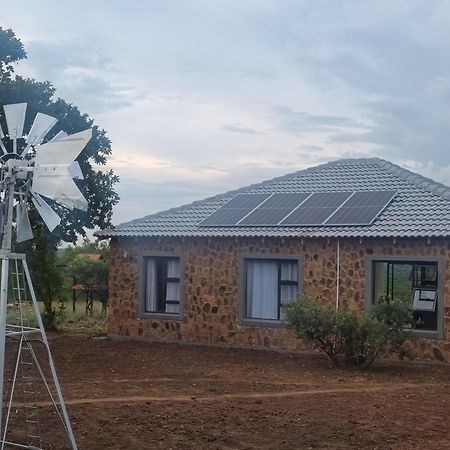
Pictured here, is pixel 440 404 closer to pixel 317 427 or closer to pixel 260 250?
pixel 317 427

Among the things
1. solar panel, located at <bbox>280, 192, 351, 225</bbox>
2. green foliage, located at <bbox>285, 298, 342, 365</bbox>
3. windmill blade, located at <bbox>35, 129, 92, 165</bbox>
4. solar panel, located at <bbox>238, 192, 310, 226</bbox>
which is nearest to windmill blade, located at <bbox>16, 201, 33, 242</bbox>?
→ windmill blade, located at <bbox>35, 129, 92, 165</bbox>

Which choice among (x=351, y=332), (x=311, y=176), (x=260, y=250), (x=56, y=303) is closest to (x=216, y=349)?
(x=260, y=250)

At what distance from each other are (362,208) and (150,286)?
5705 millimetres

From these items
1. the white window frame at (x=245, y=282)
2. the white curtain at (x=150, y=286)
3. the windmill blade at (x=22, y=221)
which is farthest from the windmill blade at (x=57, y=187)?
the white curtain at (x=150, y=286)

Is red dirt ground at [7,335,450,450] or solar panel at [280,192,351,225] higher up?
solar panel at [280,192,351,225]

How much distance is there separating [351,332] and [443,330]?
7.50 feet

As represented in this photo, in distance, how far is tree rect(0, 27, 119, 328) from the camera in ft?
58.2

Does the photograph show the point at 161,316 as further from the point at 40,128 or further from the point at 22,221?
the point at 40,128

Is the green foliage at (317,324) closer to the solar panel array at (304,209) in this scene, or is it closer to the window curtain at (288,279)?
the window curtain at (288,279)

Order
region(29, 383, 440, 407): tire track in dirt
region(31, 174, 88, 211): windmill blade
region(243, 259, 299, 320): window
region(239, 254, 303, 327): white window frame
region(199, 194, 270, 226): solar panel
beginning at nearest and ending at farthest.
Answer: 1. region(31, 174, 88, 211): windmill blade
2. region(29, 383, 440, 407): tire track in dirt
3. region(239, 254, 303, 327): white window frame
4. region(243, 259, 299, 320): window
5. region(199, 194, 270, 226): solar panel

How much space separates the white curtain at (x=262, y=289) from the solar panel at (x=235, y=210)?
1262 millimetres

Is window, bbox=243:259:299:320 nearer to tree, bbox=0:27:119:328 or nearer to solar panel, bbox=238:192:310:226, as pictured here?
solar panel, bbox=238:192:310:226

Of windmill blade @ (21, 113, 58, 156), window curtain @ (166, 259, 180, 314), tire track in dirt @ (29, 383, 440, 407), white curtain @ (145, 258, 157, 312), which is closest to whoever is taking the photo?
windmill blade @ (21, 113, 58, 156)

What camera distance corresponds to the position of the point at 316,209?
18.5m
